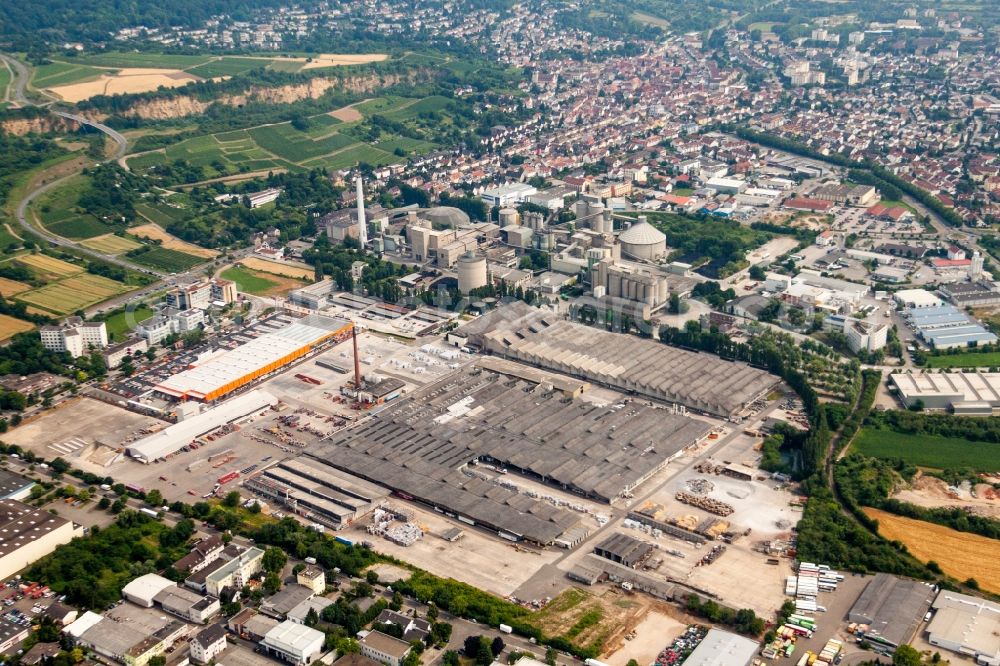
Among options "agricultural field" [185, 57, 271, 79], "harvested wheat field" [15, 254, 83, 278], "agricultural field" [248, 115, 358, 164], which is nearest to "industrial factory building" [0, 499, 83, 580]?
"harvested wheat field" [15, 254, 83, 278]

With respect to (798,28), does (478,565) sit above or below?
below

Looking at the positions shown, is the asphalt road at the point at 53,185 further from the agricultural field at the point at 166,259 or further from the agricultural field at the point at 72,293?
the agricultural field at the point at 72,293

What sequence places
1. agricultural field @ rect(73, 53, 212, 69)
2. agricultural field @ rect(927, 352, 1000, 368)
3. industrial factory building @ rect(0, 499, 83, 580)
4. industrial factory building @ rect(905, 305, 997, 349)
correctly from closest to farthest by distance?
1. industrial factory building @ rect(0, 499, 83, 580)
2. agricultural field @ rect(927, 352, 1000, 368)
3. industrial factory building @ rect(905, 305, 997, 349)
4. agricultural field @ rect(73, 53, 212, 69)

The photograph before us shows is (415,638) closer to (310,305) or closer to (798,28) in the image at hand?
(310,305)

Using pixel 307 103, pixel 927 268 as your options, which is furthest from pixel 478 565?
pixel 307 103

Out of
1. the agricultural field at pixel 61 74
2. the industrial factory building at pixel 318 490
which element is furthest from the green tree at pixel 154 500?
the agricultural field at pixel 61 74

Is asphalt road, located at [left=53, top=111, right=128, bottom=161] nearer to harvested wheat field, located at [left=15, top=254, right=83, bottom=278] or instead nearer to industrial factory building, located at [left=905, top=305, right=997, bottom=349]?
harvested wheat field, located at [left=15, top=254, right=83, bottom=278]
